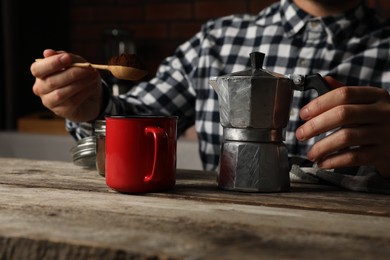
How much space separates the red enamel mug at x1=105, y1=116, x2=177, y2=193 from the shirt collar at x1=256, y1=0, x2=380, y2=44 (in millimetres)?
716

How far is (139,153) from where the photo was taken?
78 cm

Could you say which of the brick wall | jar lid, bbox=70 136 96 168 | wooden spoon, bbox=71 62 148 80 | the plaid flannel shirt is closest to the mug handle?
wooden spoon, bbox=71 62 148 80

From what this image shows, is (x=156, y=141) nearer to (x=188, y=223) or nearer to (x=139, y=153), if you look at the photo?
(x=139, y=153)

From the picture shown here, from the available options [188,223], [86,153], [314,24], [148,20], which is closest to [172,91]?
[314,24]

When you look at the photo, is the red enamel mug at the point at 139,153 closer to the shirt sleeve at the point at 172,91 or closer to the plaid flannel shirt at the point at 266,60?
the plaid flannel shirt at the point at 266,60

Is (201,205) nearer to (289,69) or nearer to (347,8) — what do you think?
(289,69)

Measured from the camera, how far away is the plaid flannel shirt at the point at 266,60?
1361mm

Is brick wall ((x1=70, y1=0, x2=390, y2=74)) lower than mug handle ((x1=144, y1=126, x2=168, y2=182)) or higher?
higher

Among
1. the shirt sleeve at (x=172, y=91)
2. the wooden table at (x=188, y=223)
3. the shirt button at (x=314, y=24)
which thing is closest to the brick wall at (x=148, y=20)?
the shirt sleeve at (x=172, y=91)

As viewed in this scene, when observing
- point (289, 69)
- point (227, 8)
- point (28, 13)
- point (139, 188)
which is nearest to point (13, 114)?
point (28, 13)

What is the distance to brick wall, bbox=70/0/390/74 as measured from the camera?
2.50 metres

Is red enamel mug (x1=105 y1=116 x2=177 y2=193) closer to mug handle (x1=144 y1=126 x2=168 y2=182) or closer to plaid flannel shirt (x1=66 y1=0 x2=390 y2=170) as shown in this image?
mug handle (x1=144 y1=126 x2=168 y2=182)

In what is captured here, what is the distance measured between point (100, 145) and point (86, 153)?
0.11 metres

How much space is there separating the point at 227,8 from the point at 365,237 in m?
2.00
